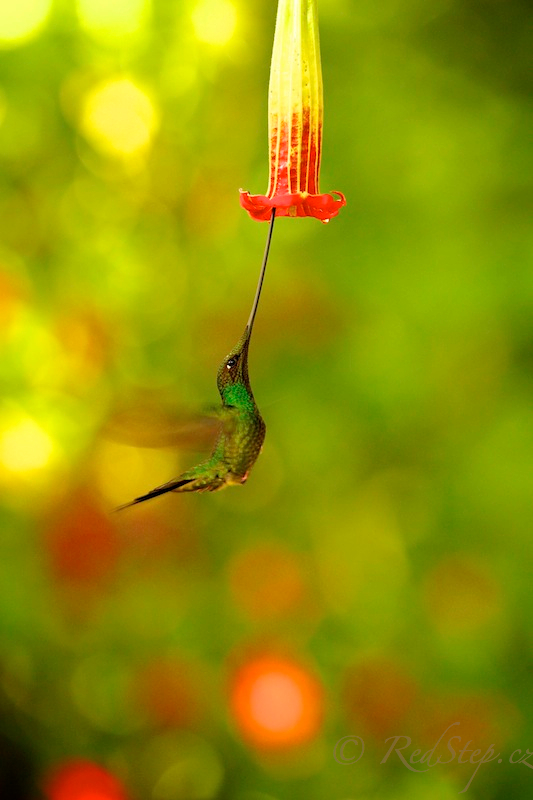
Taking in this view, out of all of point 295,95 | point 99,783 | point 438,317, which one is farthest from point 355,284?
point 99,783

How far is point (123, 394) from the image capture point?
135cm

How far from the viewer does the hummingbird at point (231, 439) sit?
0.53m

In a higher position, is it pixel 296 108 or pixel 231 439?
pixel 296 108

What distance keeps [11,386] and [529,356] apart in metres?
0.87

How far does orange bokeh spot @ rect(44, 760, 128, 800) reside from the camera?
1412mm

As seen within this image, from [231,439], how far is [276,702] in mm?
961

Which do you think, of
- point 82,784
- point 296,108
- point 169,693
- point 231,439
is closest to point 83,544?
point 169,693

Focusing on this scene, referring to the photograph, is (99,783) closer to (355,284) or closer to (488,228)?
(355,284)

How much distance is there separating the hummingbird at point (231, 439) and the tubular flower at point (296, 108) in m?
0.08

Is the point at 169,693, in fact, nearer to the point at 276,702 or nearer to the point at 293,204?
the point at 276,702

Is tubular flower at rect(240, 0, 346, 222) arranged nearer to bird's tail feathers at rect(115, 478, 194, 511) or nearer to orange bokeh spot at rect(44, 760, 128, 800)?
bird's tail feathers at rect(115, 478, 194, 511)

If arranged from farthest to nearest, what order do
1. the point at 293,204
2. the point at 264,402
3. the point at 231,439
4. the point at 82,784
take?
the point at 82,784 < the point at 264,402 < the point at 231,439 < the point at 293,204

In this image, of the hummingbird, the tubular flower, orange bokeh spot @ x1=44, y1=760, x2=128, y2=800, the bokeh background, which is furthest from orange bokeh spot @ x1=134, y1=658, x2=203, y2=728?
the tubular flower

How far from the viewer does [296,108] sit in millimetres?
469
